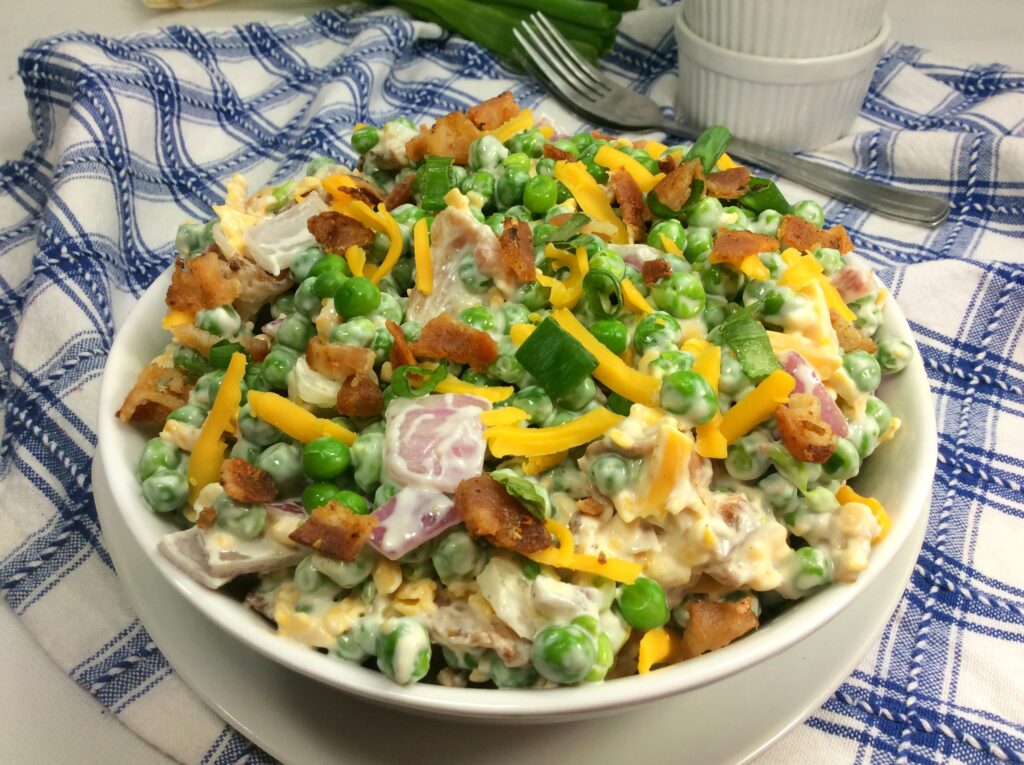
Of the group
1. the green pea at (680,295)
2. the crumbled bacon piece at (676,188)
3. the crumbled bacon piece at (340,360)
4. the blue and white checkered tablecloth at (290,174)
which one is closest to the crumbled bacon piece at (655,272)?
the green pea at (680,295)

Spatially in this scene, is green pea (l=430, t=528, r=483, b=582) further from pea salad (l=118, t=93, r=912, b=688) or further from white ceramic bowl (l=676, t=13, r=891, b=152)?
white ceramic bowl (l=676, t=13, r=891, b=152)

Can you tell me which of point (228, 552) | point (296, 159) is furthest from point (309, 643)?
point (296, 159)

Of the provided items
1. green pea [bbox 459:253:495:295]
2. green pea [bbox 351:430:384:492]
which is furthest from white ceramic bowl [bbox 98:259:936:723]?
green pea [bbox 459:253:495:295]

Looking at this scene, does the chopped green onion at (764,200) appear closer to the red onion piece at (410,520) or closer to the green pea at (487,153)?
the green pea at (487,153)

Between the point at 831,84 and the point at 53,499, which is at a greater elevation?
the point at 831,84

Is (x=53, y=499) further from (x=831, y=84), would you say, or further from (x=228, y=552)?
(x=831, y=84)

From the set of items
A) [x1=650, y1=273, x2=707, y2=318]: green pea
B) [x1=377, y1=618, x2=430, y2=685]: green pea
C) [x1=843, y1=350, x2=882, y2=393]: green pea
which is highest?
[x1=650, y1=273, x2=707, y2=318]: green pea
